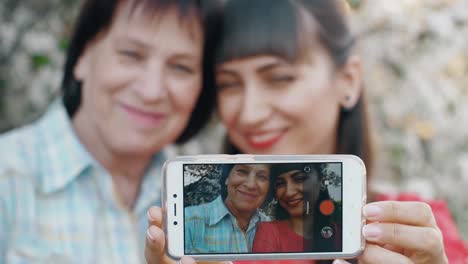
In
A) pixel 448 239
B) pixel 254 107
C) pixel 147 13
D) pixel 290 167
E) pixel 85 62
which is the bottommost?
pixel 448 239

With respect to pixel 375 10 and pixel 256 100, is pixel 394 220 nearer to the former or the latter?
pixel 256 100

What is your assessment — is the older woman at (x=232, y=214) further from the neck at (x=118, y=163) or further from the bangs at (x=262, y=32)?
the neck at (x=118, y=163)

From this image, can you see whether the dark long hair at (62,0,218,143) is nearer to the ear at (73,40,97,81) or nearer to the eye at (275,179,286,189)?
the ear at (73,40,97,81)

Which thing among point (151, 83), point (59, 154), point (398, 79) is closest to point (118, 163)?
point (59, 154)

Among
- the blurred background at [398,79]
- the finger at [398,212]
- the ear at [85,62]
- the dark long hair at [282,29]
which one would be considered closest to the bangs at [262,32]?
the dark long hair at [282,29]

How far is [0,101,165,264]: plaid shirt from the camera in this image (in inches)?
79.7

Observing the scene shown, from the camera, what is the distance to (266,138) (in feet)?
6.75

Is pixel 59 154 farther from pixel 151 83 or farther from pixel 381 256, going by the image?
pixel 381 256

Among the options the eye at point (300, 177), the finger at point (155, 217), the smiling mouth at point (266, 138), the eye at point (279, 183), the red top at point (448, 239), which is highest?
the smiling mouth at point (266, 138)

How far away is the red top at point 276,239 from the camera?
148cm

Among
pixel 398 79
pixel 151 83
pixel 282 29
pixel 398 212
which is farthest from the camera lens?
pixel 398 79

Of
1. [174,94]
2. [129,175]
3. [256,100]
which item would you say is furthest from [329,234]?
[129,175]

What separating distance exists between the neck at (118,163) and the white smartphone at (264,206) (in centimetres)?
82

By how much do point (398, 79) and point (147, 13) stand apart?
1862 mm
